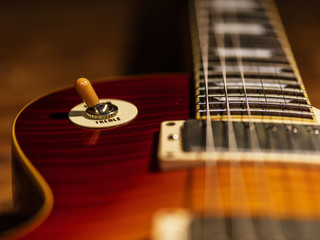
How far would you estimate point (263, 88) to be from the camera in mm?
748

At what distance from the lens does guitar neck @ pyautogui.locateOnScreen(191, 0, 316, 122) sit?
2.22 ft

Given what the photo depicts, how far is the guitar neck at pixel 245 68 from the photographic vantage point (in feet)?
2.22

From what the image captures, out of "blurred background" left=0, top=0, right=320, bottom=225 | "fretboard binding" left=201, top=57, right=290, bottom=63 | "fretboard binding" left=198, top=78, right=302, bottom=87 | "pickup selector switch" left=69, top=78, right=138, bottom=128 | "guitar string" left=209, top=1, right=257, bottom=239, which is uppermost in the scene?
"blurred background" left=0, top=0, right=320, bottom=225

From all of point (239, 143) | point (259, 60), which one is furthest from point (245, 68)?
point (239, 143)

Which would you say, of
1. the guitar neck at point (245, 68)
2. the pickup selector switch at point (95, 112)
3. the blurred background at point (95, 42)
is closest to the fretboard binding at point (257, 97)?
the guitar neck at point (245, 68)

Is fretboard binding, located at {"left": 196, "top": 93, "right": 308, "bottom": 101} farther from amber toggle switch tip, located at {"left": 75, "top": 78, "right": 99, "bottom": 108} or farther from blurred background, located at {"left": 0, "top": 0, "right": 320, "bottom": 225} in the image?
blurred background, located at {"left": 0, "top": 0, "right": 320, "bottom": 225}

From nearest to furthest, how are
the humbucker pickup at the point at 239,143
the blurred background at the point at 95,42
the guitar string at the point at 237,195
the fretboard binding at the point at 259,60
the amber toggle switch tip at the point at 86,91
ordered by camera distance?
1. the guitar string at the point at 237,195
2. the humbucker pickup at the point at 239,143
3. the amber toggle switch tip at the point at 86,91
4. the fretboard binding at the point at 259,60
5. the blurred background at the point at 95,42

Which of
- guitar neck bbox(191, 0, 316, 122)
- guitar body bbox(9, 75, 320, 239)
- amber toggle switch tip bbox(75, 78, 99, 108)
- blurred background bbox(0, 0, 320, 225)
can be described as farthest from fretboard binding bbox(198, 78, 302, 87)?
blurred background bbox(0, 0, 320, 225)

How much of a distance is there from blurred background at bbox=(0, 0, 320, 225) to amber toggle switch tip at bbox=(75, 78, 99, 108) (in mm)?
620

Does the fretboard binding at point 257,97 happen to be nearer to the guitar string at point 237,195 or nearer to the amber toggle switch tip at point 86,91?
the guitar string at point 237,195

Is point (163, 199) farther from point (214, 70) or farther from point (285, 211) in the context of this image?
point (214, 70)

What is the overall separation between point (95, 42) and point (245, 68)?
1316mm

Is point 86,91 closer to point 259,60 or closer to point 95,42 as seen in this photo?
point 259,60

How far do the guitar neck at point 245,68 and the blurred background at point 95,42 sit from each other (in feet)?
1.64
